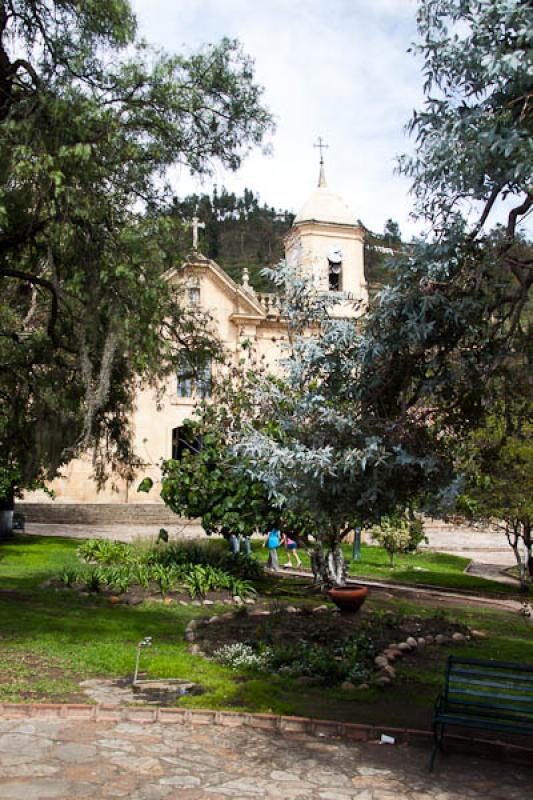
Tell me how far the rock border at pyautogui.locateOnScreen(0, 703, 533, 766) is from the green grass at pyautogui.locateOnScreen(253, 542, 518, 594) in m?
11.3

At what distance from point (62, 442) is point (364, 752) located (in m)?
6.19

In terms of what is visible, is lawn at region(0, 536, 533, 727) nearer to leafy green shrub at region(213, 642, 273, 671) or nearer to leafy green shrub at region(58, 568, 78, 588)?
leafy green shrub at region(213, 642, 273, 671)

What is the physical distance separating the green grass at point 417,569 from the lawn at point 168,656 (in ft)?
14.3

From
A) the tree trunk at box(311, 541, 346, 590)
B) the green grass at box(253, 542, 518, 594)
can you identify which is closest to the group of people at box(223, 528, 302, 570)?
the green grass at box(253, 542, 518, 594)

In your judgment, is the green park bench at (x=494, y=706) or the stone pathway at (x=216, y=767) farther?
the green park bench at (x=494, y=706)

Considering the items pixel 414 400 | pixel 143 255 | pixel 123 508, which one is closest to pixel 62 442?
pixel 143 255

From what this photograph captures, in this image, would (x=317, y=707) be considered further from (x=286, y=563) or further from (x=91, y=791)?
(x=286, y=563)

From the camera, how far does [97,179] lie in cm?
891

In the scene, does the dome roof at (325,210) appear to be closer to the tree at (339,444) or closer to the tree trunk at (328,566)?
the tree trunk at (328,566)

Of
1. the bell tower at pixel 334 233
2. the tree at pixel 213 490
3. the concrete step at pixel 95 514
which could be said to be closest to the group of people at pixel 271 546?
the tree at pixel 213 490

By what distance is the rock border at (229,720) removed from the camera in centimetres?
611

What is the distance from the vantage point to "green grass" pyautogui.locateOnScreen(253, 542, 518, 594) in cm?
1784

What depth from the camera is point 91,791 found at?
475 cm

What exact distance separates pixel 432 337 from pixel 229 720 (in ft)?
10.5
